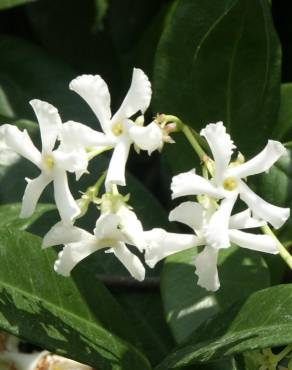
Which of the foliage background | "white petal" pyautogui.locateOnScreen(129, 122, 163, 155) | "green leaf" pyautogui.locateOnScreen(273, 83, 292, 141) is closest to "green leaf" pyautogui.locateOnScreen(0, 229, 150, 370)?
the foliage background

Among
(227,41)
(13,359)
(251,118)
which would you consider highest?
(227,41)

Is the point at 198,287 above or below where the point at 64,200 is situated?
below

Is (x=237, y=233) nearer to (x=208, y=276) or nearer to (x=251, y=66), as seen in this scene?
(x=208, y=276)

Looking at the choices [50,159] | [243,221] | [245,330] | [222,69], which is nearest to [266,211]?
[243,221]

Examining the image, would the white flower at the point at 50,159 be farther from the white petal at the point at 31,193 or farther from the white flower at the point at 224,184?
the white flower at the point at 224,184

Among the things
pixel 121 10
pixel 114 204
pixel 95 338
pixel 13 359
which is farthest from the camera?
pixel 121 10

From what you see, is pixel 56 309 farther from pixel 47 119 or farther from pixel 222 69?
pixel 222 69

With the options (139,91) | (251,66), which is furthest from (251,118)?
(139,91)

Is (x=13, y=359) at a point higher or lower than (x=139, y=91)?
lower
